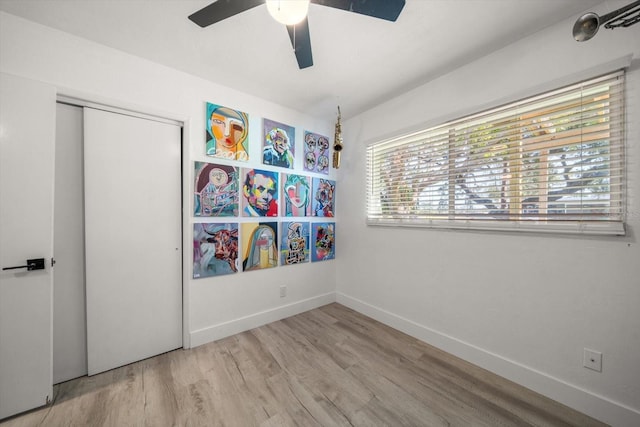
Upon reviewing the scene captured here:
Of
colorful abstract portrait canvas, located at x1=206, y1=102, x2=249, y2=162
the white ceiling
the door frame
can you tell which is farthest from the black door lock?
the white ceiling

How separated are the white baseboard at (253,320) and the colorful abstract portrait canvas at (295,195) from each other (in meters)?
1.15

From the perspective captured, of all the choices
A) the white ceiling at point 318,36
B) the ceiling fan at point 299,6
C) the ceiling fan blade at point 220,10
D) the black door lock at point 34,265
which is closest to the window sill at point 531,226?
the white ceiling at point 318,36

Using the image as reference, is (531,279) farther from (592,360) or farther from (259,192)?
(259,192)

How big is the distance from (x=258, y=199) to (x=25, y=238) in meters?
1.63

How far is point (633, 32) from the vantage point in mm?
1283

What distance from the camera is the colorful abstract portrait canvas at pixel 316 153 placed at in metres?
2.89

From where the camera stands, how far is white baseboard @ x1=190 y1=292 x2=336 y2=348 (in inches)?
84.4

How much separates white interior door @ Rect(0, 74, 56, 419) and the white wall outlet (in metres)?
3.46

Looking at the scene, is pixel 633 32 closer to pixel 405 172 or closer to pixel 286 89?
pixel 405 172

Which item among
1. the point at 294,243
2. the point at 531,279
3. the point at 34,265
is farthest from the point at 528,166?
the point at 34,265

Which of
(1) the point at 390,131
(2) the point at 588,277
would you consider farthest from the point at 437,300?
(1) the point at 390,131

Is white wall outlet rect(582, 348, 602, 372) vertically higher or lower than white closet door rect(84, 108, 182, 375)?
lower

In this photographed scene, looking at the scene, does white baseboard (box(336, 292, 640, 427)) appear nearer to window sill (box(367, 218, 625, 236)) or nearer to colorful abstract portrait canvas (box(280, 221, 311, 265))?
window sill (box(367, 218, 625, 236))

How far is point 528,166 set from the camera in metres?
1.63
